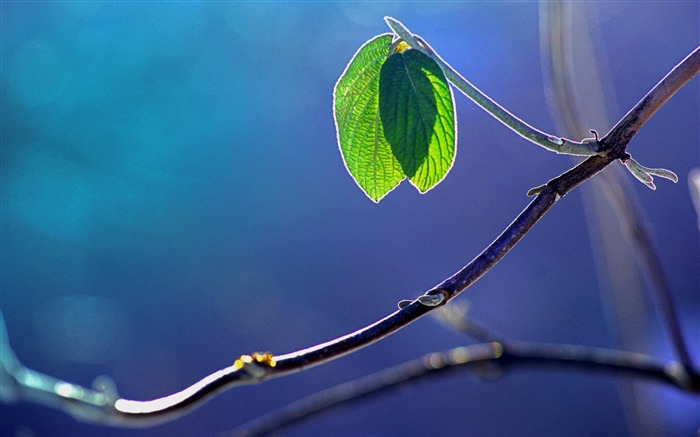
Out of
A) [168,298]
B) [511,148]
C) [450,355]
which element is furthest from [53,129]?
[450,355]

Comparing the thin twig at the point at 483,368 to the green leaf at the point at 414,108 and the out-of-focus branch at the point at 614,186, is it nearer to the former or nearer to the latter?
the out-of-focus branch at the point at 614,186

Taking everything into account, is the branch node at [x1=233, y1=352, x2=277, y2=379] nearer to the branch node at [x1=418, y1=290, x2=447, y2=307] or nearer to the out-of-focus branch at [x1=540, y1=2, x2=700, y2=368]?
the branch node at [x1=418, y1=290, x2=447, y2=307]

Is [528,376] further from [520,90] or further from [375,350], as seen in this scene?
[520,90]

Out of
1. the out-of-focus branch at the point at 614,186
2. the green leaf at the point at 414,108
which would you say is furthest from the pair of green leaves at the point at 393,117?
the out-of-focus branch at the point at 614,186

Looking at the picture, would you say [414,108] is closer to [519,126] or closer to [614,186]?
[519,126]

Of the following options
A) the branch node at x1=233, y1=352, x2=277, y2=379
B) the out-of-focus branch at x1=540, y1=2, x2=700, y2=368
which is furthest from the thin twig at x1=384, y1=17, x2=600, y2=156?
the out-of-focus branch at x1=540, y1=2, x2=700, y2=368

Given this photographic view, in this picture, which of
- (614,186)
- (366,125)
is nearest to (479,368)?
(614,186)
